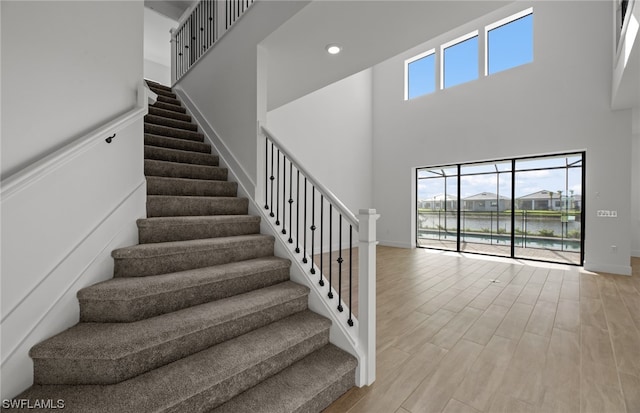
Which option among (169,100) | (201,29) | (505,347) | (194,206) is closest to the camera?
(505,347)

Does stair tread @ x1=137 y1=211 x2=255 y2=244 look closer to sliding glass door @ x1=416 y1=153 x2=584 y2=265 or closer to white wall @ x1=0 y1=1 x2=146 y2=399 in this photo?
white wall @ x1=0 y1=1 x2=146 y2=399

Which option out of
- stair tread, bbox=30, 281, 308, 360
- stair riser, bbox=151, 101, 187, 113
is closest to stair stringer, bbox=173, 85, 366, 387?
stair tread, bbox=30, 281, 308, 360

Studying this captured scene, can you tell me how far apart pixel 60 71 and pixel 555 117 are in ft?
22.6

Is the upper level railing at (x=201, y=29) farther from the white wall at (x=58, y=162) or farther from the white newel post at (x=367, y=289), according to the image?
the white newel post at (x=367, y=289)

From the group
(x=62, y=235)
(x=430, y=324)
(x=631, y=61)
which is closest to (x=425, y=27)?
(x=631, y=61)

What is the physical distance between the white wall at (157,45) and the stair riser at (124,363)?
24.4 feet

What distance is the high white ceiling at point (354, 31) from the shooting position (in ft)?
7.77

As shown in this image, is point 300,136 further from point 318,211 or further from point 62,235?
point 62,235

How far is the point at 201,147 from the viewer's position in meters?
Answer: 3.71

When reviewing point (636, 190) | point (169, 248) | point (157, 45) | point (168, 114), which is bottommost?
point (169, 248)

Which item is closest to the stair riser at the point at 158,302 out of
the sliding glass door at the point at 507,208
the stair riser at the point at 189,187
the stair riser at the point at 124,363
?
the stair riser at the point at 124,363

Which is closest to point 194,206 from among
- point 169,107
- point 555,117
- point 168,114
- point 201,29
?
point 168,114

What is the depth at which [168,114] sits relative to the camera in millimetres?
4059

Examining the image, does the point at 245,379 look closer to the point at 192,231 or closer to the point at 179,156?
the point at 192,231
